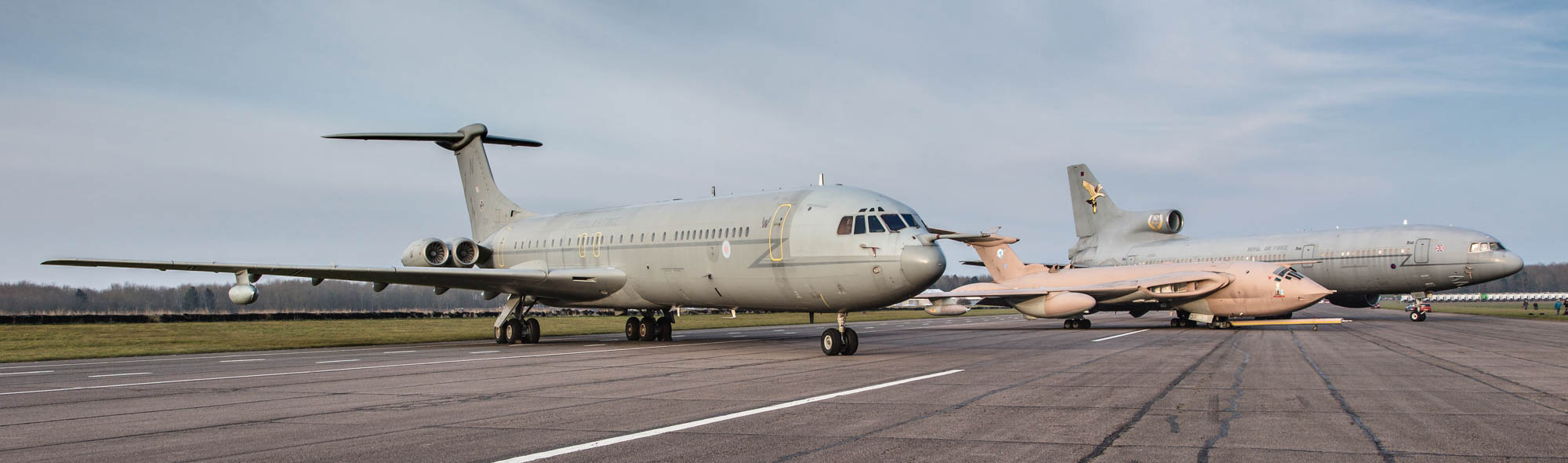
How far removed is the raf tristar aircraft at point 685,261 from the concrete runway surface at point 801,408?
161 cm

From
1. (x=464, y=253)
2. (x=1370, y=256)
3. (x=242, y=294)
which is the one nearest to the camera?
(x=242, y=294)

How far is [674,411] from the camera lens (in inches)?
367

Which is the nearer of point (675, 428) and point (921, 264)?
point (675, 428)

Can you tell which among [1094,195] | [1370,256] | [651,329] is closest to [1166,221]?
[1094,195]

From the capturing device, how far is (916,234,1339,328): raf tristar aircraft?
32062 mm

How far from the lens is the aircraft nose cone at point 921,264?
1734 cm

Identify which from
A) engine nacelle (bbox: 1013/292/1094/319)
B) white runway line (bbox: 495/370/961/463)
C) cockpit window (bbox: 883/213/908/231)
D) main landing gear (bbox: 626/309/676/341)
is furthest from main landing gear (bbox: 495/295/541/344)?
engine nacelle (bbox: 1013/292/1094/319)

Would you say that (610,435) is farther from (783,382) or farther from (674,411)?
(783,382)

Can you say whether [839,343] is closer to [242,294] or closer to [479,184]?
[242,294]

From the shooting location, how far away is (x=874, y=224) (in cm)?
1841

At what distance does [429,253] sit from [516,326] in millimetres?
4660

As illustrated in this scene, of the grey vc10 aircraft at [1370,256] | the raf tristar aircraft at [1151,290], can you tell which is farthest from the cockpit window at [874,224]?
the grey vc10 aircraft at [1370,256]

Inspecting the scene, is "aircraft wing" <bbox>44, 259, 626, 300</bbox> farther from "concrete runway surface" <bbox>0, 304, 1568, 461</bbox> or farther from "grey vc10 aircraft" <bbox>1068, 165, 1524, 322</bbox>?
"grey vc10 aircraft" <bbox>1068, 165, 1524, 322</bbox>

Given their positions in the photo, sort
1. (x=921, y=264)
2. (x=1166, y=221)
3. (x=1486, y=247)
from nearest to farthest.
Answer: (x=921, y=264), (x=1486, y=247), (x=1166, y=221)
